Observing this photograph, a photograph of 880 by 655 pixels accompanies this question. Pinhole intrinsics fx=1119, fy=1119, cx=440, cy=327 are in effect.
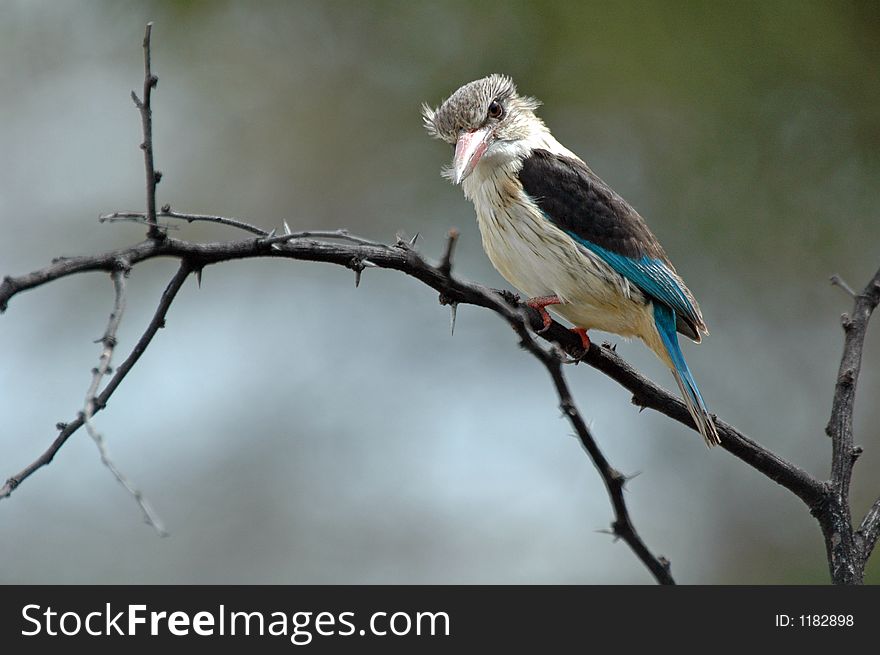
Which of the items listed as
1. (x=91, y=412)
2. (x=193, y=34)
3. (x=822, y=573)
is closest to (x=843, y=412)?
(x=91, y=412)

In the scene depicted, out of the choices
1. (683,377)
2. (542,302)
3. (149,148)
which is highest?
(542,302)

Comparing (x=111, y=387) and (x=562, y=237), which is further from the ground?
(x=562, y=237)

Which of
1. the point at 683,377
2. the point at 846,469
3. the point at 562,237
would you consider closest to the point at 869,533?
the point at 846,469

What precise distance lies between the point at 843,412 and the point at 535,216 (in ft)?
3.65

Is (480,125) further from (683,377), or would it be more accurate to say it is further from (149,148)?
(149,148)

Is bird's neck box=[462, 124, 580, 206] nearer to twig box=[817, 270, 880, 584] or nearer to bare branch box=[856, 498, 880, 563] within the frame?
twig box=[817, 270, 880, 584]

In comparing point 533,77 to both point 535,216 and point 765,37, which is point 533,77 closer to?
point 765,37

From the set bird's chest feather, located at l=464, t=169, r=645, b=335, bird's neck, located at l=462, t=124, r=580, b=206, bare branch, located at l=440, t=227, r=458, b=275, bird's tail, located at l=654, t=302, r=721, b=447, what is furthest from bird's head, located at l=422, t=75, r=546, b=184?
bare branch, located at l=440, t=227, r=458, b=275

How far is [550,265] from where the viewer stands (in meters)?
3.31

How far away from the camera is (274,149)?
7.59 m

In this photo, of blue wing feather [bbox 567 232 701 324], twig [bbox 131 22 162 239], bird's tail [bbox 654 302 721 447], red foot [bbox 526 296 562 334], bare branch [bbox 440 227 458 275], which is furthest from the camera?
blue wing feather [bbox 567 232 701 324]

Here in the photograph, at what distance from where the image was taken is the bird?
331 cm

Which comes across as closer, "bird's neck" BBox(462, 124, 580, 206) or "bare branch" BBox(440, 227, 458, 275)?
"bare branch" BBox(440, 227, 458, 275)

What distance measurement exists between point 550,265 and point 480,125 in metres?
0.52
